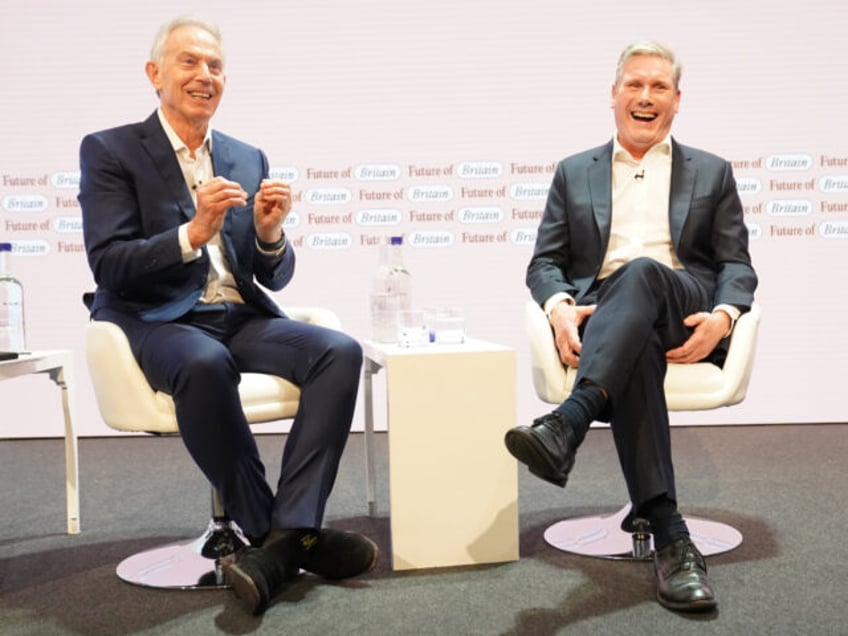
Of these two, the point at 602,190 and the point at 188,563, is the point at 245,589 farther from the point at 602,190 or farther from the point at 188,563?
the point at 602,190

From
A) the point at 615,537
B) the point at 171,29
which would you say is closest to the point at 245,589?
the point at 615,537

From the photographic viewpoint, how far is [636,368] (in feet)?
7.32

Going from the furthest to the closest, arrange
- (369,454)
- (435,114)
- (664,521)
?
(435,114), (369,454), (664,521)

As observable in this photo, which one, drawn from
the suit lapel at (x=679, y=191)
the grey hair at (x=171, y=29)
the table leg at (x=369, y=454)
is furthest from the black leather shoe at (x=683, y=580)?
the grey hair at (x=171, y=29)

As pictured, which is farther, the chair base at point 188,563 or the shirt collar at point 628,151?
the shirt collar at point 628,151

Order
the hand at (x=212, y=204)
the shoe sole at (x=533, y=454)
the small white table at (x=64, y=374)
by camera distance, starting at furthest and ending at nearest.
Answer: the small white table at (x=64, y=374) → the hand at (x=212, y=204) → the shoe sole at (x=533, y=454)

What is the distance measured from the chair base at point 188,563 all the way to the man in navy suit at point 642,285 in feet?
2.85

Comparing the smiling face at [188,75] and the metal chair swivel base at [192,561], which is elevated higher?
the smiling face at [188,75]

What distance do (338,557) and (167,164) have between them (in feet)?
3.62

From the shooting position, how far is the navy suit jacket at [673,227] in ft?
8.94

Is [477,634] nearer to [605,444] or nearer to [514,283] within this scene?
[605,444]

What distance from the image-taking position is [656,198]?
2791 millimetres

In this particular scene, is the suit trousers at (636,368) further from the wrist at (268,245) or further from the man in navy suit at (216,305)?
the wrist at (268,245)

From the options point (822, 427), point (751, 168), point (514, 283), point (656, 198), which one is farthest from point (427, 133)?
point (822, 427)
